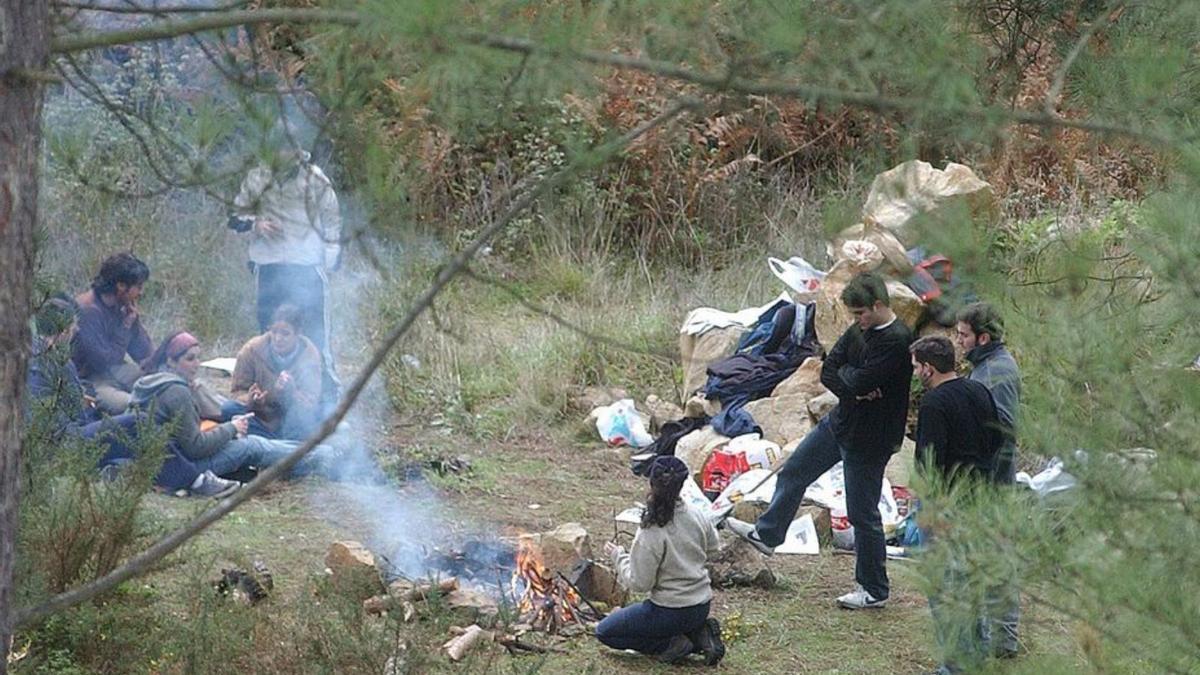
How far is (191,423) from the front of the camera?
811cm

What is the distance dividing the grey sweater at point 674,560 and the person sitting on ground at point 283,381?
3060 mm

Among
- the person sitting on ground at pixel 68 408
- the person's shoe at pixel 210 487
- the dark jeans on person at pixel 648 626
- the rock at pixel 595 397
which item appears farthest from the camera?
the rock at pixel 595 397

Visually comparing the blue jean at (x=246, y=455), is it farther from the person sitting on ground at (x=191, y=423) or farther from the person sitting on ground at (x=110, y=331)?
the person sitting on ground at (x=110, y=331)

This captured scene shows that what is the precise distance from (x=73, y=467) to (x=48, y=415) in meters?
0.26

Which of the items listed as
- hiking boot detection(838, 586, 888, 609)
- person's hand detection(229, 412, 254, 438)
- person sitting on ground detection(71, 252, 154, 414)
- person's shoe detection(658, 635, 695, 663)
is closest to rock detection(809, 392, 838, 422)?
hiking boot detection(838, 586, 888, 609)

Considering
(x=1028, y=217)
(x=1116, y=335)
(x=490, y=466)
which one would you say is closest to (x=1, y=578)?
(x=1116, y=335)

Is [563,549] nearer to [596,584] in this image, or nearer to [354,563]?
[596,584]

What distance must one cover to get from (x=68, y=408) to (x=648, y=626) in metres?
2.45

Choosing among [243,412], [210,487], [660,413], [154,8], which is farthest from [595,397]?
[154,8]

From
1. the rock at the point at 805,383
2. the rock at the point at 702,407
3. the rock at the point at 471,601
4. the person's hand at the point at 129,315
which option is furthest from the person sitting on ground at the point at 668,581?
the person's hand at the point at 129,315

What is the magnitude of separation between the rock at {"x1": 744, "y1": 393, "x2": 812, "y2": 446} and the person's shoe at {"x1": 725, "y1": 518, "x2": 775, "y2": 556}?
3.60ft

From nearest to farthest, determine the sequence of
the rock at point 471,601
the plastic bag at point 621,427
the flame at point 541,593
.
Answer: the rock at point 471,601
the flame at point 541,593
the plastic bag at point 621,427

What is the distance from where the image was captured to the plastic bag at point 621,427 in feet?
32.6

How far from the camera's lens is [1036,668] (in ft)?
9.89
